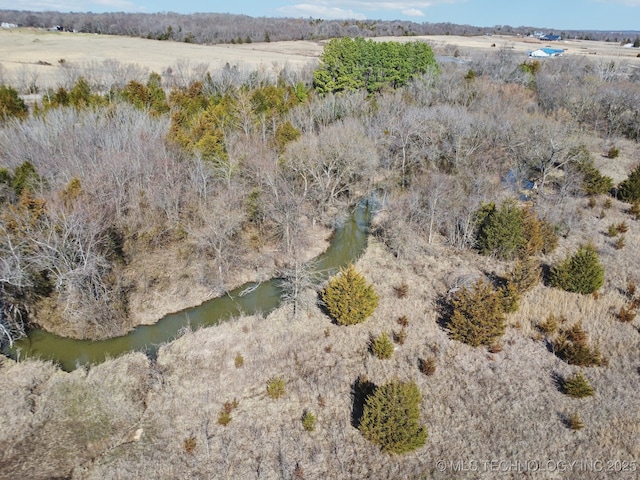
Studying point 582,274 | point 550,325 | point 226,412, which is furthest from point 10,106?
point 582,274

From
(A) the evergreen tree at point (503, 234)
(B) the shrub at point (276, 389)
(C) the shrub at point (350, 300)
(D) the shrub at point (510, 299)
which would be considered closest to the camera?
(B) the shrub at point (276, 389)

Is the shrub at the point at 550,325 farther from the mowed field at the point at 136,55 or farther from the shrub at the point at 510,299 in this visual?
the mowed field at the point at 136,55

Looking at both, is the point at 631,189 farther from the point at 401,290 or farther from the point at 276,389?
the point at 276,389

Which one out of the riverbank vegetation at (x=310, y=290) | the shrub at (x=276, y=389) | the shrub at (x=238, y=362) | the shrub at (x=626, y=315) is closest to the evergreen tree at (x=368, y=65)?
the riverbank vegetation at (x=310, y=290)

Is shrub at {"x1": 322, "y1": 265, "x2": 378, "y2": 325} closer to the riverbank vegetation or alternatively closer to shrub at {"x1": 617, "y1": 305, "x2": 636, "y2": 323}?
the riverbank vegetation

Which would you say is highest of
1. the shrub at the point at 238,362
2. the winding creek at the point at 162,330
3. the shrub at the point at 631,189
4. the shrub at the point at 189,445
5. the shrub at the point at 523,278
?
the shrub at the point at 631,189

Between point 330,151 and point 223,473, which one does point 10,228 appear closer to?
point 223,473

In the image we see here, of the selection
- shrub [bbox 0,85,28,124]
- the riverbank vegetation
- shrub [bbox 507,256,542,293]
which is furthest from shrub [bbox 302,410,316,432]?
shrub [bbox 0,85,28,124]

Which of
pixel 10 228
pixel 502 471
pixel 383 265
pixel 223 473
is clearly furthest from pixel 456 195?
pixel 10 228

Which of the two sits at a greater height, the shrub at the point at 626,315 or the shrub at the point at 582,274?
the shrub at the point at 582,274
